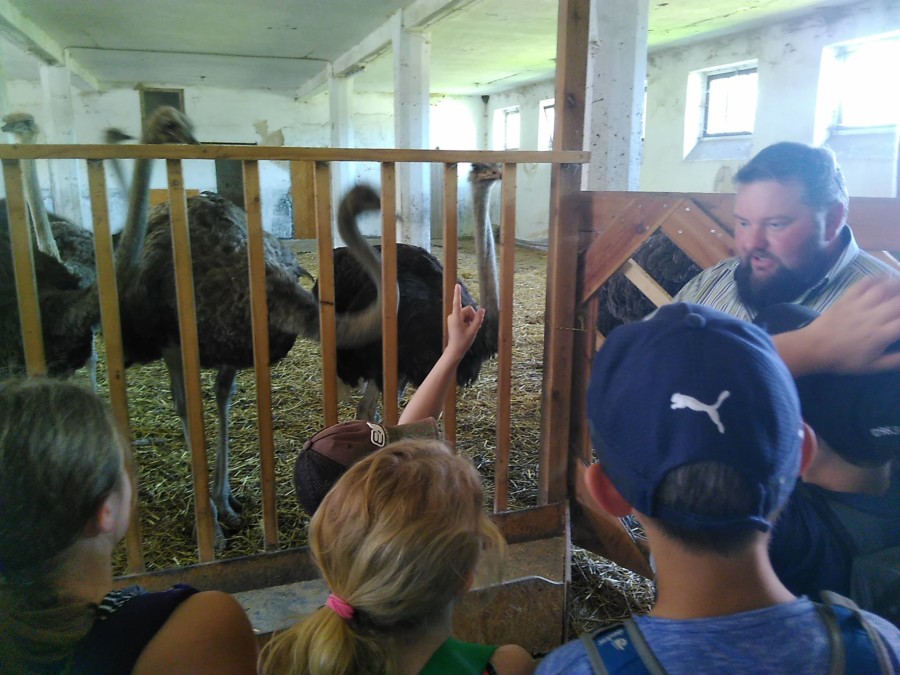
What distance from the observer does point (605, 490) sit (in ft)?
3.12

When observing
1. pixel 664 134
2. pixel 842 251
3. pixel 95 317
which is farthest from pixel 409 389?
pixel 664 134

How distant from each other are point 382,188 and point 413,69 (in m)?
7.82

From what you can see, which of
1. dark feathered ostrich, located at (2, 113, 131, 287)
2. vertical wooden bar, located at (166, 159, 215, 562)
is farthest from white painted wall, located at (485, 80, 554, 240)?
vertical wooden bar, located at (166, 159, 215, 562)

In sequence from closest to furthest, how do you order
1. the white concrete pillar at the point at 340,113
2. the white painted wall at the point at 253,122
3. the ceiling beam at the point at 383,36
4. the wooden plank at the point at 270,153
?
the wooden plank at the point at 270,153 < the ceiling beam at the point at 383,36 < the white concrete pillar at the point at 340,113 < the white painted wall at the point at 253,122

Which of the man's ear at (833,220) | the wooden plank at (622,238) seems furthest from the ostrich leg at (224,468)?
the man's ear at (833,220)

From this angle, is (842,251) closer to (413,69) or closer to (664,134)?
(413,69)

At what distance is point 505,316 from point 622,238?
0.49 meters

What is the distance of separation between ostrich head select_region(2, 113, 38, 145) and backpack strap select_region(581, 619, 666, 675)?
4.70 metres

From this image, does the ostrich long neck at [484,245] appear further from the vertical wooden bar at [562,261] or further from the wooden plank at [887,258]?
the wooden plank at [887,258]

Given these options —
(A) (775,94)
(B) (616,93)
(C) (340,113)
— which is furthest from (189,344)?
(C) (340,113)

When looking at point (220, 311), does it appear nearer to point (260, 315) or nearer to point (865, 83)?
point (260, 315)

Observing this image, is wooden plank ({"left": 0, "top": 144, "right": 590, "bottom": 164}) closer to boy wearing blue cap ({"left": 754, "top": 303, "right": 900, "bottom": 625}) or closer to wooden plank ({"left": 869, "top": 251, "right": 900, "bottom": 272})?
wooden plank ({"left": 869, "top": 251, "right": 900, "bottom": 272})

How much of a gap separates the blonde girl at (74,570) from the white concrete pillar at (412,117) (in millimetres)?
8234

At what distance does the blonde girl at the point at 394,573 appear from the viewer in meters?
0.91
